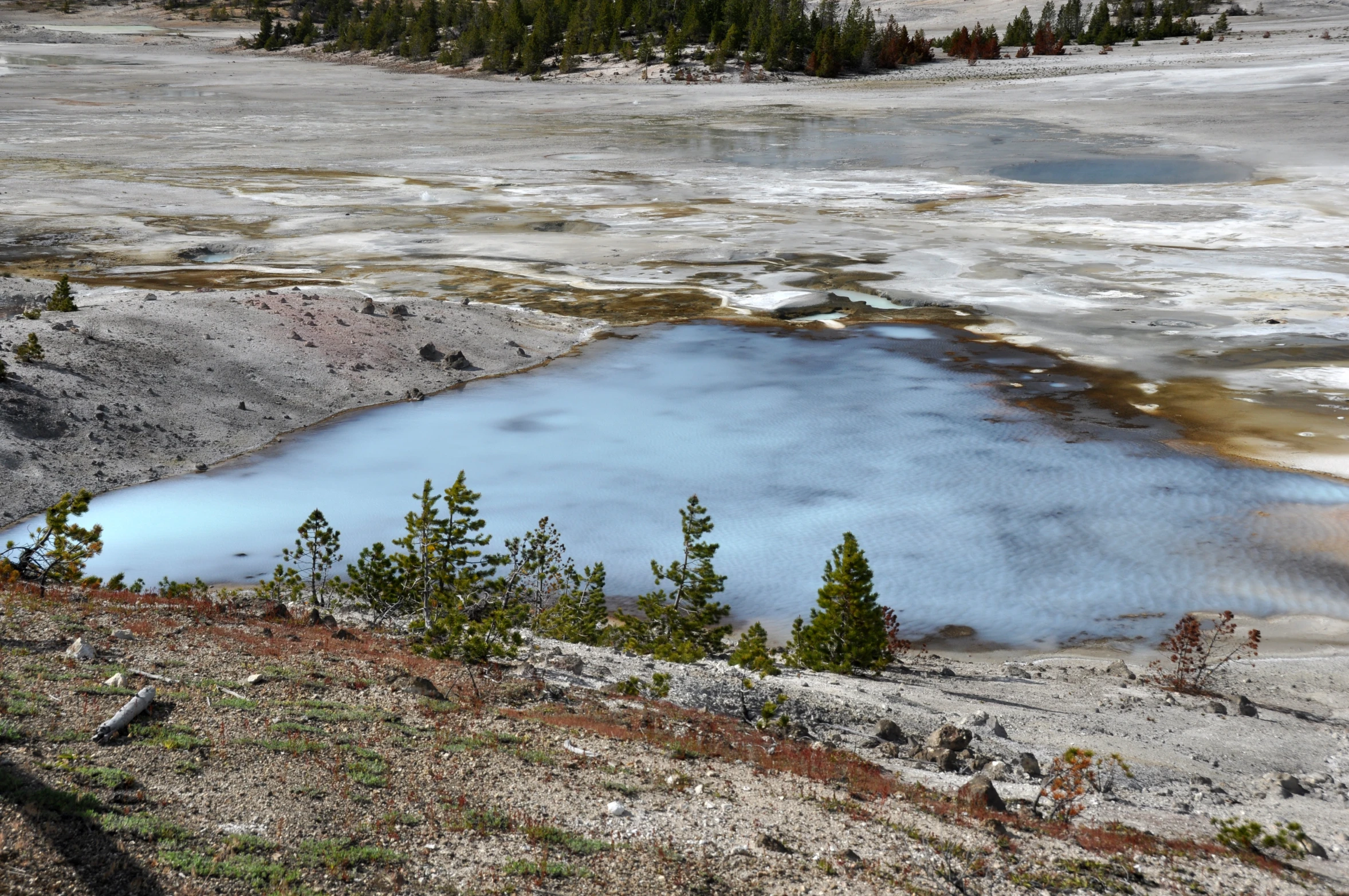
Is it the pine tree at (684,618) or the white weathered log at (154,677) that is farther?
the pine tree at (684,618)

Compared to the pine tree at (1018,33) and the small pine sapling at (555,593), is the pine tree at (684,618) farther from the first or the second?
the pine tree at (1018,33)

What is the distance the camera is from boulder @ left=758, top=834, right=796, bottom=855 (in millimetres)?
6285

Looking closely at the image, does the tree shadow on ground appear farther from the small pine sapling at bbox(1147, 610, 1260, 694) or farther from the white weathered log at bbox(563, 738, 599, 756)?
the small pine sapling at bbox(1147, 610, 1260, 694)

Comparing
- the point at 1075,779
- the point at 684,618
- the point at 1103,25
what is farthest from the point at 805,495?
the point at 1103,25

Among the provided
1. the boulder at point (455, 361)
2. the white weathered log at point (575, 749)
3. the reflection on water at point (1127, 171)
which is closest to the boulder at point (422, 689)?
the white weathered log at point (575, 749)

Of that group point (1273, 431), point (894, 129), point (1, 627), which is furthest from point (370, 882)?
point (894, 129)

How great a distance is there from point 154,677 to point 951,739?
240 inches

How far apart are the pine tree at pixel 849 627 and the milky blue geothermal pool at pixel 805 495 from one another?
220cm

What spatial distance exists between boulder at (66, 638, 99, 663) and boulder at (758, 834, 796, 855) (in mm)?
5139

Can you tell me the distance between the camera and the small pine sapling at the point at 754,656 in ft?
33.4

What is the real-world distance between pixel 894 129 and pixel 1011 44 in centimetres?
3964

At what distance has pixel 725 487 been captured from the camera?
1664cm

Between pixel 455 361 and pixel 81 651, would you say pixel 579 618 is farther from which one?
pixel 455 361

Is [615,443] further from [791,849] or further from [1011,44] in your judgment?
[1011,44]
